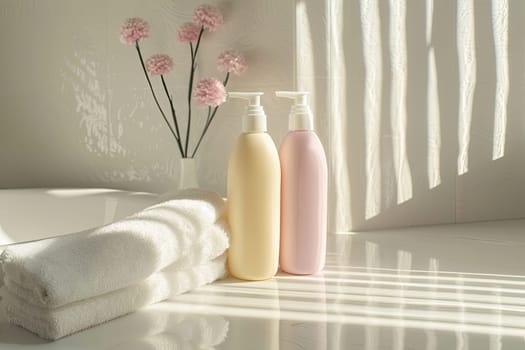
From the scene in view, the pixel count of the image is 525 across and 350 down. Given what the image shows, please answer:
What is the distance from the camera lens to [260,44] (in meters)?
1.22

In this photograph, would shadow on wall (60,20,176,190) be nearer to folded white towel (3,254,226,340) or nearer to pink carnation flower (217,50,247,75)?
pink carnation flower (217,50,247,75)

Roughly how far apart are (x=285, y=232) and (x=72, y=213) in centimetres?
61

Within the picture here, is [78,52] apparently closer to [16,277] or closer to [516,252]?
[16,277]

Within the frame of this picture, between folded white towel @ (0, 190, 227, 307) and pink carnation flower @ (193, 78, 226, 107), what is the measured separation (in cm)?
41

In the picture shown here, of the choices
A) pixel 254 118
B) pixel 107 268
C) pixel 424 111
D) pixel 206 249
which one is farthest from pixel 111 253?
pixel 424 111

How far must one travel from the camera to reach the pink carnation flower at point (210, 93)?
3.88 ft

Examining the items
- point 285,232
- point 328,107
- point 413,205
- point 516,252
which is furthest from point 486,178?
point 285,232

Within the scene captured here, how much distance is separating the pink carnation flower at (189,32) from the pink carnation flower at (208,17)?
19 millimetres

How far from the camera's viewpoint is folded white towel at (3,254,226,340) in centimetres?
62

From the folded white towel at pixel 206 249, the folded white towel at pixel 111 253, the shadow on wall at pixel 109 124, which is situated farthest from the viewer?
the shadow on wall at pixel 109 124

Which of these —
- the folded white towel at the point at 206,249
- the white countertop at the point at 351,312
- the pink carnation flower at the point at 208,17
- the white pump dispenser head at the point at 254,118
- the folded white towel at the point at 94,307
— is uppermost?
the pink carnation flower at the point at 208,17

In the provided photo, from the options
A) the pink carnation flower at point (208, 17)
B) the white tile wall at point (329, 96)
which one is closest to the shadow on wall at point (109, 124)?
the white tile wall at point (329, 96)

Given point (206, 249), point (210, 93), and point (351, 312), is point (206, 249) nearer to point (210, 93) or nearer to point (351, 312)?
point (351, 312)

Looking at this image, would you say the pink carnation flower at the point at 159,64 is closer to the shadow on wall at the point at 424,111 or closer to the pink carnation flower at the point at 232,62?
the pink carnation flower at the point at 232,62
